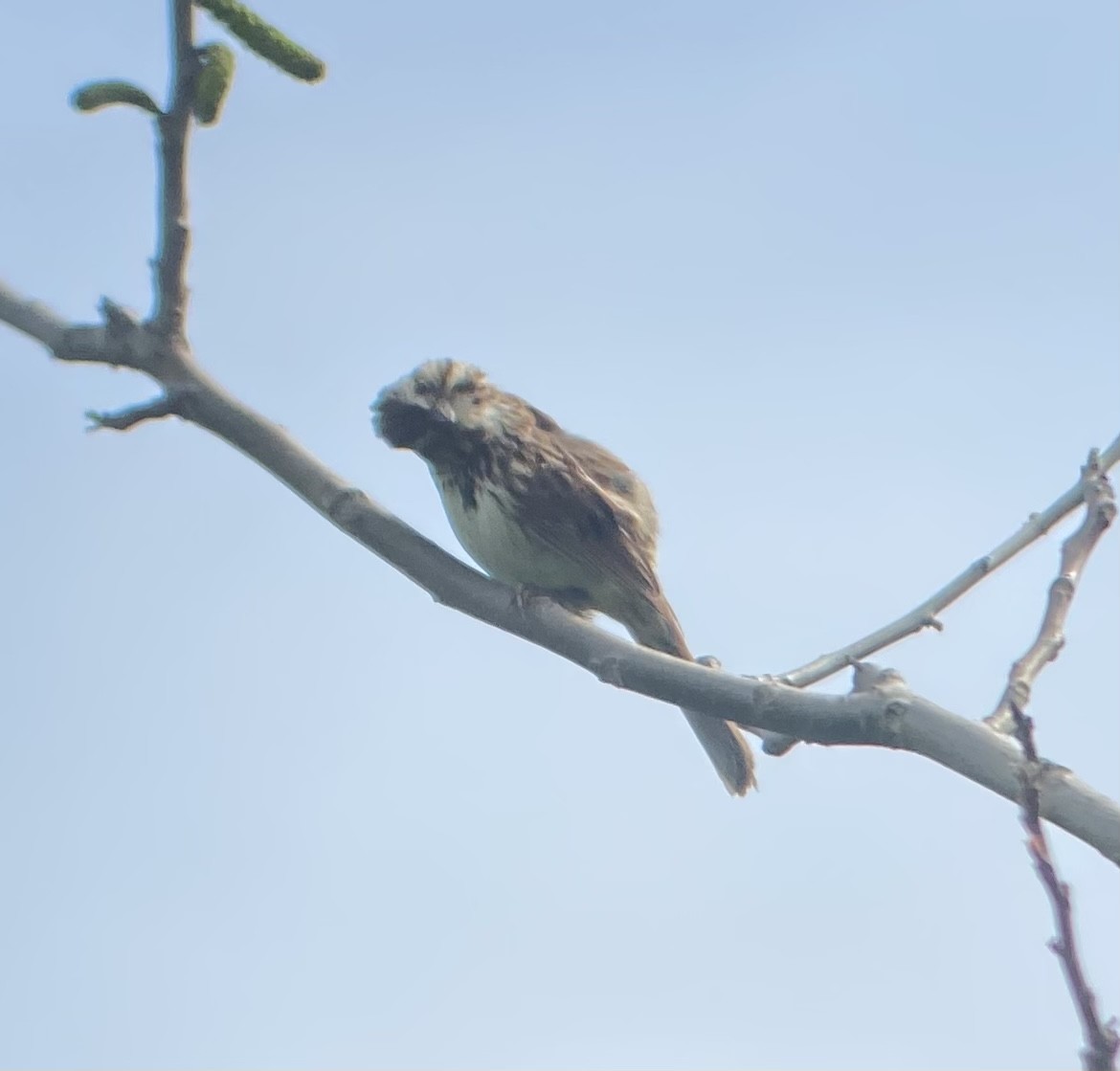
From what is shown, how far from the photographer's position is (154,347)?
360cm

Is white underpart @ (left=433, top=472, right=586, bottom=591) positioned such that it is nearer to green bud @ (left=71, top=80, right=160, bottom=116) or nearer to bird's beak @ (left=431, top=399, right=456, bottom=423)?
bird's beak @ (left=431, top=399, right=456, bottom=423)

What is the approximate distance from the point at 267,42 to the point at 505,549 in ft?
9.30


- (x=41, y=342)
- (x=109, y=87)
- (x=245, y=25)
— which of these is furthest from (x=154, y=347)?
(x=245, y=25)

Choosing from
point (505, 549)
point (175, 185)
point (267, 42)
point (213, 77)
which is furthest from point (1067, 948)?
point (505, 549)

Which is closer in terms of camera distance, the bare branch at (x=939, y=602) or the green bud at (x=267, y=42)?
the green bud at (x=267, y=42)

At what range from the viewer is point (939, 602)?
375cm

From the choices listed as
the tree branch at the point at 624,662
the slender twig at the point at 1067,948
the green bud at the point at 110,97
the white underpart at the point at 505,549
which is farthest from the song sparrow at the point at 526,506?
the slender twig at the point at 1067,948

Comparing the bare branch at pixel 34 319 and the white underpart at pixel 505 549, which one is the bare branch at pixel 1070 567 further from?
the white underpart at pixel 505 549

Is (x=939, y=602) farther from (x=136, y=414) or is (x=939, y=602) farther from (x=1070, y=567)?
(x=136, y=414)

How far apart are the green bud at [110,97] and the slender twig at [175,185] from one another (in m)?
0.04

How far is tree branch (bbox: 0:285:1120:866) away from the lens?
9.23 feet

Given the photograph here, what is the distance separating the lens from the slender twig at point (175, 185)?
306cm

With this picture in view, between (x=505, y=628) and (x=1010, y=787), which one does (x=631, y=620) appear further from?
(x=1010, y=787)

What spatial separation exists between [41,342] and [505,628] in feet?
4.20
